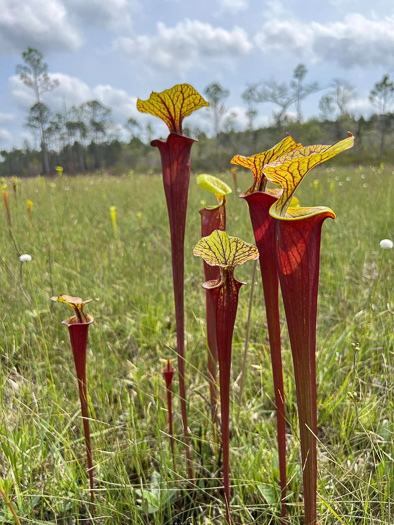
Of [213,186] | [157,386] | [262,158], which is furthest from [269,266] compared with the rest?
[157,386]

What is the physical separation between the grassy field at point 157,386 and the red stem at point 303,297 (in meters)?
0.31

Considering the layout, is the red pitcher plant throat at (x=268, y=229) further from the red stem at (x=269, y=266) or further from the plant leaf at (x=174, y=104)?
the plant leaf at (x=174, y=104)

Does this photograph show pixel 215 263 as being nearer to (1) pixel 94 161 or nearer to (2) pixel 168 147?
(2) pixel 168 147

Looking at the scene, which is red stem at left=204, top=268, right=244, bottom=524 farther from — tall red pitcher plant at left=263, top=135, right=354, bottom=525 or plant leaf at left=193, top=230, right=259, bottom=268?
tall red pitcher plant at left=263, top=135, right=354, bottom=525

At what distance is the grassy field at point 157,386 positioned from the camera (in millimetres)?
1037

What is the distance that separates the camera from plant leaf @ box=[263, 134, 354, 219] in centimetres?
54

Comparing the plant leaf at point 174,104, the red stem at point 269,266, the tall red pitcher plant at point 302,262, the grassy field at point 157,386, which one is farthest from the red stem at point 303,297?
the plant leaf at point 174,104

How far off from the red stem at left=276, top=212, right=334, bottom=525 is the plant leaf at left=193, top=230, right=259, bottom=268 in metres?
0.12

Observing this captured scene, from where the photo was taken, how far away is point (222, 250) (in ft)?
2.44

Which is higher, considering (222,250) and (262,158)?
(262,158)

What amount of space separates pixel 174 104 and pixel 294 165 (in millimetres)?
412

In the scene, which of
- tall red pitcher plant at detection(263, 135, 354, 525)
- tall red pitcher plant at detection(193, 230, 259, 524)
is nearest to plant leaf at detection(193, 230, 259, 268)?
tall red pitcher plant at detection(193, 230, 259, 524)

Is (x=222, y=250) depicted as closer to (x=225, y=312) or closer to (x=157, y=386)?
(x=225, y=312)

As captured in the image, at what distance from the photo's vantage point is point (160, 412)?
4.30ft
